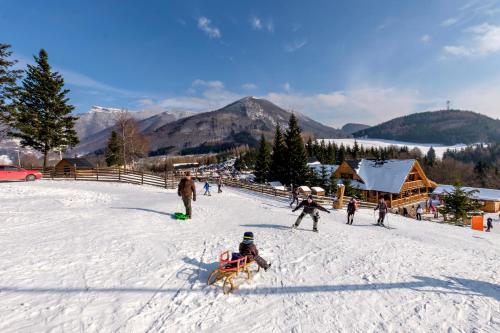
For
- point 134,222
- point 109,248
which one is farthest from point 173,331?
point 134,222

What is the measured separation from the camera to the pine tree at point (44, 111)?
90.2ft

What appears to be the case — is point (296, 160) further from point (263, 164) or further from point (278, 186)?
point (263, 164)

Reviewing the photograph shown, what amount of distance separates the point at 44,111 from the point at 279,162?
34378 mm

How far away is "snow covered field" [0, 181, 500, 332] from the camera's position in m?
4.88

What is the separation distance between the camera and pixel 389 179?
131 feet

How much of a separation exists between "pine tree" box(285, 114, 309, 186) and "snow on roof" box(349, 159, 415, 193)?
34.9ft

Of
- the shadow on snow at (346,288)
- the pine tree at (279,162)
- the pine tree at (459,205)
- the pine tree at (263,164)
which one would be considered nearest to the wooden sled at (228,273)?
the shadow on snow at (346,288)

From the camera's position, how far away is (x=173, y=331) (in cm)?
452

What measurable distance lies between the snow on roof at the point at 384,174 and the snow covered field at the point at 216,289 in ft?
98.6

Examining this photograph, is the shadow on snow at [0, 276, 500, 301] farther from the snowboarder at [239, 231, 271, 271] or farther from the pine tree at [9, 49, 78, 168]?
the pine tree at [9, 49, 78, 168]

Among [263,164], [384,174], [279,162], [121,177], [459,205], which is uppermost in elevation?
[279,162]

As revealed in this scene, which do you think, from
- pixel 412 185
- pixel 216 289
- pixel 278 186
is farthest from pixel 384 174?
pixel 216 289

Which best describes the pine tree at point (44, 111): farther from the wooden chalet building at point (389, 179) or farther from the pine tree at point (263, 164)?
the wooden chalet building at point (389, 179)

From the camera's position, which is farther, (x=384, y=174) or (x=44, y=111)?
(x=384, y=174)
